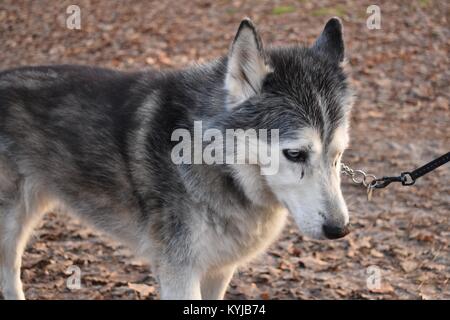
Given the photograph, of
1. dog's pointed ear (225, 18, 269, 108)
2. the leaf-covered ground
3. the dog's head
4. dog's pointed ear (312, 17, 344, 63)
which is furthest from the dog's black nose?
the leaf-covered ground

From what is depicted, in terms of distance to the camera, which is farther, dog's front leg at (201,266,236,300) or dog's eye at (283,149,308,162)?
dog's front leg at (201,266,236,300)

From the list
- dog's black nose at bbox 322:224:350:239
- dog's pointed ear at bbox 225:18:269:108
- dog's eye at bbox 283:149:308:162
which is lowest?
dog's black nose at bbox 322:224:350:239

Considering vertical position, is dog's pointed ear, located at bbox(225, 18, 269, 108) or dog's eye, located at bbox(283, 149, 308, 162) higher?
dog's pointed ear, located at bbox(225, 18, 269, 108)

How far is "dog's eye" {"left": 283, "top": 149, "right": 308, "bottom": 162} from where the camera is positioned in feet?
10.5

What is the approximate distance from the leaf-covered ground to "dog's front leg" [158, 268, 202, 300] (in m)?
1.16

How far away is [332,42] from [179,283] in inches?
68.0

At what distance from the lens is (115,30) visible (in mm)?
Answer: 12961

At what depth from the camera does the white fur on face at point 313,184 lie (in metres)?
3.17

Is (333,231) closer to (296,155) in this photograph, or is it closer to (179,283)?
(296,155)

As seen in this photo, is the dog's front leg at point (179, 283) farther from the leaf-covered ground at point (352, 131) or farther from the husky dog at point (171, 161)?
the leaf-covered ground at point (352, 131)

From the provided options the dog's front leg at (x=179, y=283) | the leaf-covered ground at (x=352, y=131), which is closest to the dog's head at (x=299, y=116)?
the dog's front leg at (x=179, y=283)

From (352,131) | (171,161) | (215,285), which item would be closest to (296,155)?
(171,161)

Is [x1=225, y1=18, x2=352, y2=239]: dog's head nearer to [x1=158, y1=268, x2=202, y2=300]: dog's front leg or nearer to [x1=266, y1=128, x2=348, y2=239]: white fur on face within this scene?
[x1=266, y1=128, x2=348, y2=239]: white fur on face
